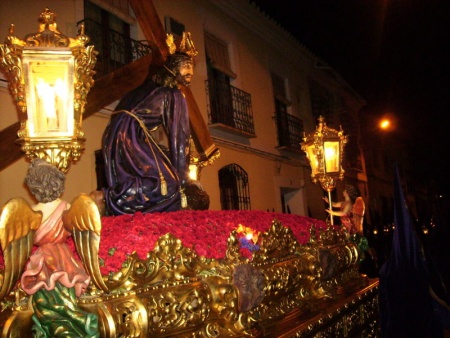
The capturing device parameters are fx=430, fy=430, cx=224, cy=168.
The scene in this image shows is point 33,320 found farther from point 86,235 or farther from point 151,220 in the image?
point 151,220

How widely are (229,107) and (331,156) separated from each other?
4357 millimetres

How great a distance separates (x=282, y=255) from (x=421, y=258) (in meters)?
1.48

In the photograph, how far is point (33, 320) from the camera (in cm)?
164

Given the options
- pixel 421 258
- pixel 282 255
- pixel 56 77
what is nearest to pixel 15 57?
pixel 56 77

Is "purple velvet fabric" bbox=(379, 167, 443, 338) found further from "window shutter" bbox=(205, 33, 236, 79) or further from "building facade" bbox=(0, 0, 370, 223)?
"window shutter" bbox=(205, 33, 236, 79)

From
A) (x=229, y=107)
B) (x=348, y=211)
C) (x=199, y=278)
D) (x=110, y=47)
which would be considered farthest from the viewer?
(x=229, y=107)

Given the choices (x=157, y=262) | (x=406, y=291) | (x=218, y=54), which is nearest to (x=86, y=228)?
(x=157, y=262)

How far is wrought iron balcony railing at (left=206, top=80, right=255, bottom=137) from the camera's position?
8484 mm

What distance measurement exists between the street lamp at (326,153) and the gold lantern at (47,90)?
10.6ft

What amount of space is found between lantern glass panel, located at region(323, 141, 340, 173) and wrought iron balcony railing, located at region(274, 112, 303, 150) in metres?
5.95

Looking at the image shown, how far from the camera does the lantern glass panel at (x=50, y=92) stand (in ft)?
7.23

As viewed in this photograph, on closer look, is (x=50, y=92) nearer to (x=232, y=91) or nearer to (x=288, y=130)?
(x=232, y=91)

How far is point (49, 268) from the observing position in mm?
1631

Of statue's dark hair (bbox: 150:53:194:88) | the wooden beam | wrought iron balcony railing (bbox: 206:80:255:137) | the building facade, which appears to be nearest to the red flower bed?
statue's dark hair (bbox: 150:53:194:88)
